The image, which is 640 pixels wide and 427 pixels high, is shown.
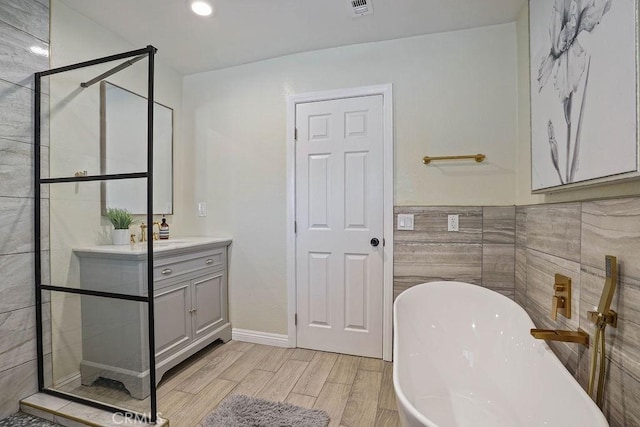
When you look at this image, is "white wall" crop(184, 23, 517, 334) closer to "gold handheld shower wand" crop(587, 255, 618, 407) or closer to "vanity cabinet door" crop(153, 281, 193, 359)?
"vanity cabinet door" crop(153, 281, 193, 359)

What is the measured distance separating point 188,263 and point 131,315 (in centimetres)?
62

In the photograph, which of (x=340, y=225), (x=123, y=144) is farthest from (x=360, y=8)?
(x=123, y=144)

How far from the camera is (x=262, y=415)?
5.49 ft

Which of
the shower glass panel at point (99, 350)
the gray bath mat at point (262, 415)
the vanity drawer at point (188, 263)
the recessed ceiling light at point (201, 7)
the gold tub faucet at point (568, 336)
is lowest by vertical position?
the gray bath mat at point (262, 415)

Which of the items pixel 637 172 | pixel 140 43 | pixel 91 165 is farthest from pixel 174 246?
pixel 637 172

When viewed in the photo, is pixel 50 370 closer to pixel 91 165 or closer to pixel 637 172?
pixel 91 165

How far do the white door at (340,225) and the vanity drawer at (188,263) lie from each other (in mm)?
711

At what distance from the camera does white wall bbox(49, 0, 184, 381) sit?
179 centimetres

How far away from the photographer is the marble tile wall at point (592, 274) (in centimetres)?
95

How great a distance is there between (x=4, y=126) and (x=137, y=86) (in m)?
0.75

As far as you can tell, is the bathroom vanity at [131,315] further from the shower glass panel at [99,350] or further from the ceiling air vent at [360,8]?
the ceiling air vent at [360,8]

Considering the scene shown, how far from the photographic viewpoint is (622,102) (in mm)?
926

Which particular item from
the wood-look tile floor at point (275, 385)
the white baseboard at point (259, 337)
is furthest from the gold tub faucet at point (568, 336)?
the white baseboard at point (259, 337)

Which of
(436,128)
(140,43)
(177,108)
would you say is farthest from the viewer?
(177,108)
